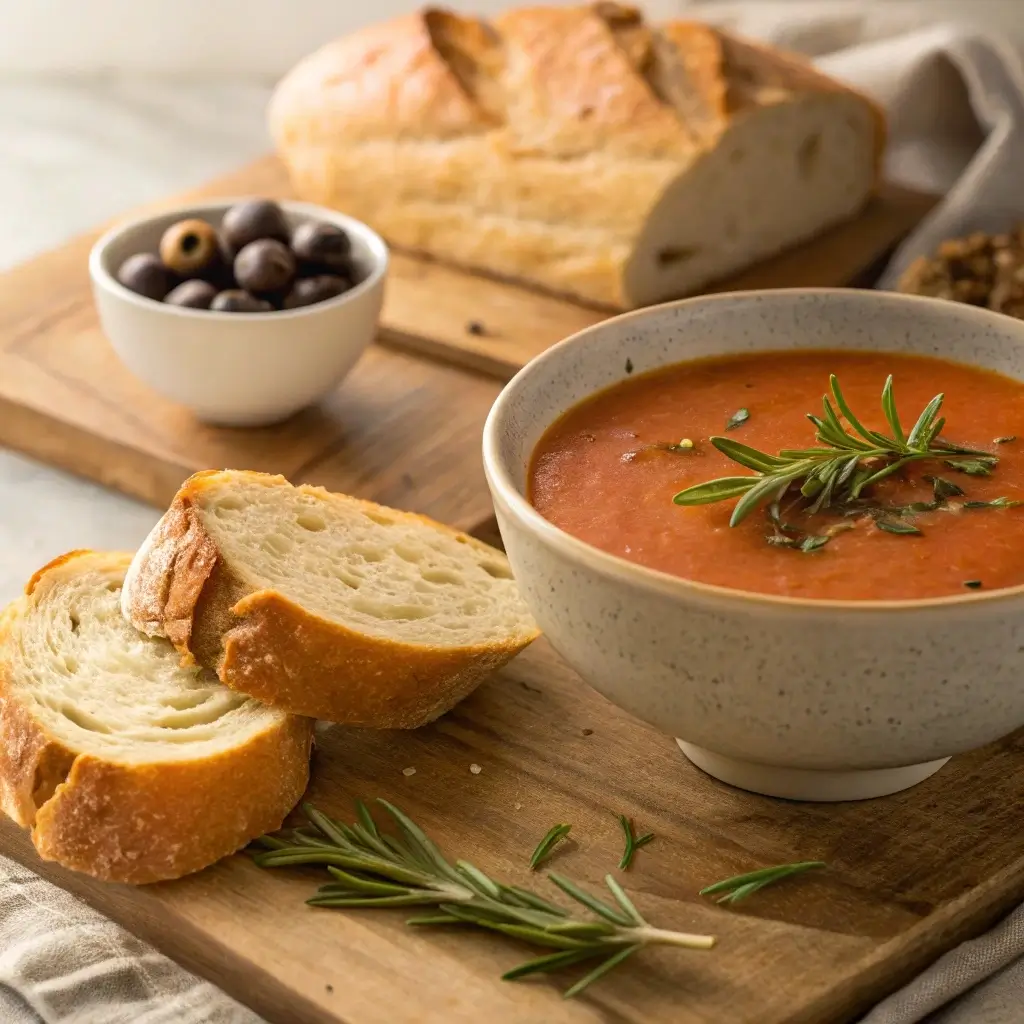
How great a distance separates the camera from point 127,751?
209cm

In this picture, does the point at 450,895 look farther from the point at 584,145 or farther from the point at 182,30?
the point at 182,30

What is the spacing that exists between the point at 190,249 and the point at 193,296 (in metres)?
0.14

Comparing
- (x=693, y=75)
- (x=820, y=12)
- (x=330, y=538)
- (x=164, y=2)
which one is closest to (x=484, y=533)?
(x=330, y=538)

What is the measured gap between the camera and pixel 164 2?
5355mm

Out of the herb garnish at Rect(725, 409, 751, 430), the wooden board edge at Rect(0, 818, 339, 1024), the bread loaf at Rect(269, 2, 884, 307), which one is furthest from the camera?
the bread loaf at Rect(269, 2, 884, 307)

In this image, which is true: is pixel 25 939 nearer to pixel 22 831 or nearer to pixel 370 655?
pixel 22 831

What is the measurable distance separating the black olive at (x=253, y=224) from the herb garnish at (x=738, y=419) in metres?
1.35

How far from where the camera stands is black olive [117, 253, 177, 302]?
10.4 feet

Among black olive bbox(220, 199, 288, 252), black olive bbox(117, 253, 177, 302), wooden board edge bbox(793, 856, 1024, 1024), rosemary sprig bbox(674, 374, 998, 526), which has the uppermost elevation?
rosemary sprig bbox(674, 374, 998, 526)

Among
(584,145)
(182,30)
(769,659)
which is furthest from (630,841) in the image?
(182,30)

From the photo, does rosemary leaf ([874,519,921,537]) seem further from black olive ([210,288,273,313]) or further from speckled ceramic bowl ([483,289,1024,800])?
black olive ([210,288,273,313])

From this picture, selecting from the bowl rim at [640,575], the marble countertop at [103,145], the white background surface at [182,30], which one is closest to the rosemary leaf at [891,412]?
the bowl rim at [640,575]

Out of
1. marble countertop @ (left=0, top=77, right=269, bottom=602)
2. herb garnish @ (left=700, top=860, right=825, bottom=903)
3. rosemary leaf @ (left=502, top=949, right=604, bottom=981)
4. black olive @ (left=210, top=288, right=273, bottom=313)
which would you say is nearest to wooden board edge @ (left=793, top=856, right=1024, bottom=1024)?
herb garnish @ (left=700, top=860, right=825, bottom=903)

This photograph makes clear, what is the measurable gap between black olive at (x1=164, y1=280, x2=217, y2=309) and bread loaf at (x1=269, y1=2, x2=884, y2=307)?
905 mm
